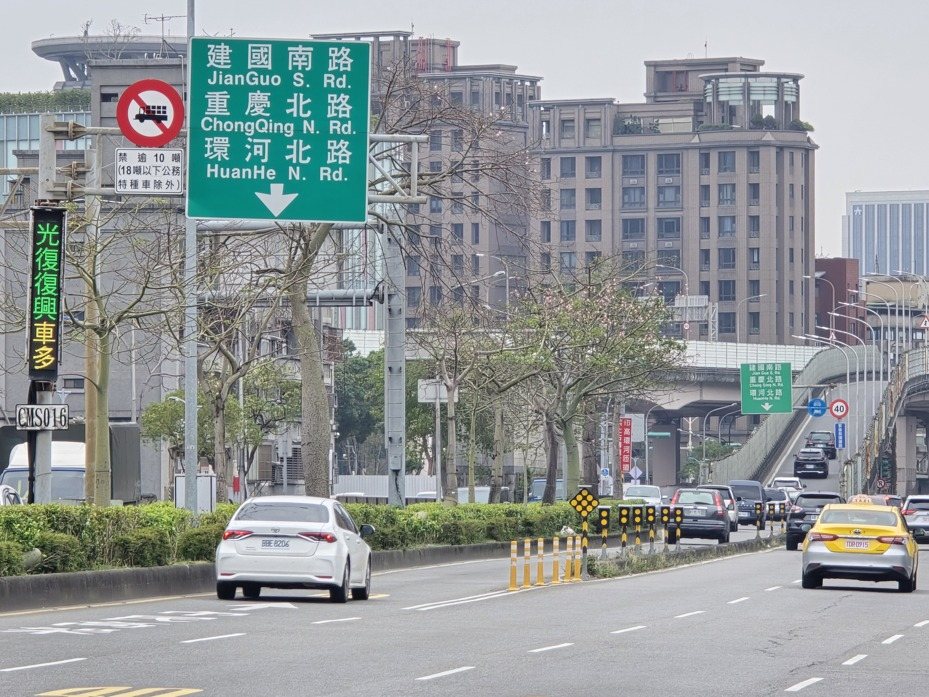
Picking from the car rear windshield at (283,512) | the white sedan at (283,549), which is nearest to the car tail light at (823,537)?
the white sedan at (283,549)

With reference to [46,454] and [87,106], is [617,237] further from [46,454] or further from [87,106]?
[46,454]

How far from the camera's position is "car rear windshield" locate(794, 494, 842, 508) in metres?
→ 48.9

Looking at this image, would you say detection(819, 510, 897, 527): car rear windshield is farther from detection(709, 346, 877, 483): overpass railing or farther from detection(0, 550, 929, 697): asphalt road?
detection(709, 346, 877, 483): overpass railing

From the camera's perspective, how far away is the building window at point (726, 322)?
154m

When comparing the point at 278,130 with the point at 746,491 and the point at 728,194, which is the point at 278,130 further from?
the point at 728,194

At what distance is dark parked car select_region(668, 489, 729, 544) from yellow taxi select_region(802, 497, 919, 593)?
19102mm

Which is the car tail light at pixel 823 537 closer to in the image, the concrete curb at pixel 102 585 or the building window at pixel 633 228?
the concrete curb at pixel 102 585

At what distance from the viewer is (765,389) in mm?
86438

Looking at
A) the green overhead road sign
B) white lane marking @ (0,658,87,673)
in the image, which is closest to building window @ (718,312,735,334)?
the green overhead road sign

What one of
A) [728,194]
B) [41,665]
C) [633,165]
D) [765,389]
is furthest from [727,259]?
[41,665]

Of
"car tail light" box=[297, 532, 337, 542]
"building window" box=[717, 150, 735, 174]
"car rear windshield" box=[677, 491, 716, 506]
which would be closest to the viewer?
"car tail light" box=[297, 532, 337, 542]

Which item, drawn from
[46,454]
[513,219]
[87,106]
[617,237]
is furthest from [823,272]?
[46,454]

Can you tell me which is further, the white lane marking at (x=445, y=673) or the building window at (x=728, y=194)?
the building window at (x=728, y=194)

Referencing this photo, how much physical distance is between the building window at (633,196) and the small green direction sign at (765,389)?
72.8 m
